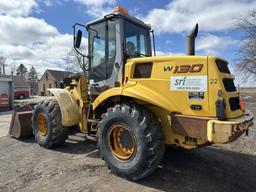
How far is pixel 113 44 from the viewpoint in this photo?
5.61 m

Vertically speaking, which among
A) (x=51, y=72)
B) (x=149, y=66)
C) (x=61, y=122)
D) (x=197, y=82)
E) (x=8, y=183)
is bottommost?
(x=8, y=183)

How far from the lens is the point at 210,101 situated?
399 centimetres

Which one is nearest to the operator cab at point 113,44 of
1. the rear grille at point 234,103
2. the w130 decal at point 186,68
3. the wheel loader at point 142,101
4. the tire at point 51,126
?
the wheel loader at point 142,101

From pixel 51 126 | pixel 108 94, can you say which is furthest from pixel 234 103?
pixel 51 126

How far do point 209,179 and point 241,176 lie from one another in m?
0.71

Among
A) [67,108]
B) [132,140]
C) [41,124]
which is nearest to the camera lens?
[132,140]

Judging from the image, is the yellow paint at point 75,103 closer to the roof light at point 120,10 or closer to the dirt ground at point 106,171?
the dirt ground at point 106,171

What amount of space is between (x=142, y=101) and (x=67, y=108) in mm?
2200

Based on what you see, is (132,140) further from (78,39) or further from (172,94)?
(78,39)

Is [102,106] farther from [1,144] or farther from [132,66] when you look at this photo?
[1,144]

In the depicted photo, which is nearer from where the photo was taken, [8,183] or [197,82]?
[197,82]

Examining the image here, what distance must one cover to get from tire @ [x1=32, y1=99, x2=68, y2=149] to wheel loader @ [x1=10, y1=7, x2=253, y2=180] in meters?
0.02

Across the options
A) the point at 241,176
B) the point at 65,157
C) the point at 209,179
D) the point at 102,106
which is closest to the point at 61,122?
the point at 65,157

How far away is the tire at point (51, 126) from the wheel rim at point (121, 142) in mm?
1904
